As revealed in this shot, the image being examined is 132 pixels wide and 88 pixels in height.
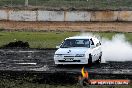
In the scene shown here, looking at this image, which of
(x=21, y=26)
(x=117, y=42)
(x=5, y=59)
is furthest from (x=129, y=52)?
(x=21, y=26)

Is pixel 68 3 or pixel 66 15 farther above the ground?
pixel 68 3

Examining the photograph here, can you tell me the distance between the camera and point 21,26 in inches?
2154

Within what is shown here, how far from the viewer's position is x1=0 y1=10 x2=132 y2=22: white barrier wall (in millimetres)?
55844

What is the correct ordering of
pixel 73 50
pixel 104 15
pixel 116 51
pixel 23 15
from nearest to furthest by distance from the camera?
pixel 73 50 < pixel 116 51 < pixel 23 15 < pixel 104 15

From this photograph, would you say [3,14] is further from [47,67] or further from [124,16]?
[47,67]

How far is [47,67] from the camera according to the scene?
24.5m

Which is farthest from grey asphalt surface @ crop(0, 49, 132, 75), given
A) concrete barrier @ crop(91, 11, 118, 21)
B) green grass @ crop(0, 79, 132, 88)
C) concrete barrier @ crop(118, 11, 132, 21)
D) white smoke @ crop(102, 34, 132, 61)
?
concrete barrier @ crop(118, 11, 132, 21)

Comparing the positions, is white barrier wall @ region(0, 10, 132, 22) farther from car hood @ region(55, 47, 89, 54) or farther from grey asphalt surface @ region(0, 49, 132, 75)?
car hood @ region(55, 47, 89, 54)

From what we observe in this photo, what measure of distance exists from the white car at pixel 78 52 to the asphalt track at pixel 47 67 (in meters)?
0.38

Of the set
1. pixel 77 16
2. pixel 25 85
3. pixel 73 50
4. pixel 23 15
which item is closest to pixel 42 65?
pixel 73 50

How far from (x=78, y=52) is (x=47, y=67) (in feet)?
5.84

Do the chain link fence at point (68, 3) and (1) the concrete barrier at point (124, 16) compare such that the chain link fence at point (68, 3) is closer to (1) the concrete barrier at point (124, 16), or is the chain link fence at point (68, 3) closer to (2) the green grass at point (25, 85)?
(1) the concrete barrier at point (124, 16)

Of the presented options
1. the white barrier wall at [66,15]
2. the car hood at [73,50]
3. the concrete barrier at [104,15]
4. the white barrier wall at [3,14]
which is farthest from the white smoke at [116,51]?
the white barrier wall at [3,14]

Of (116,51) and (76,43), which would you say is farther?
(116,51)
